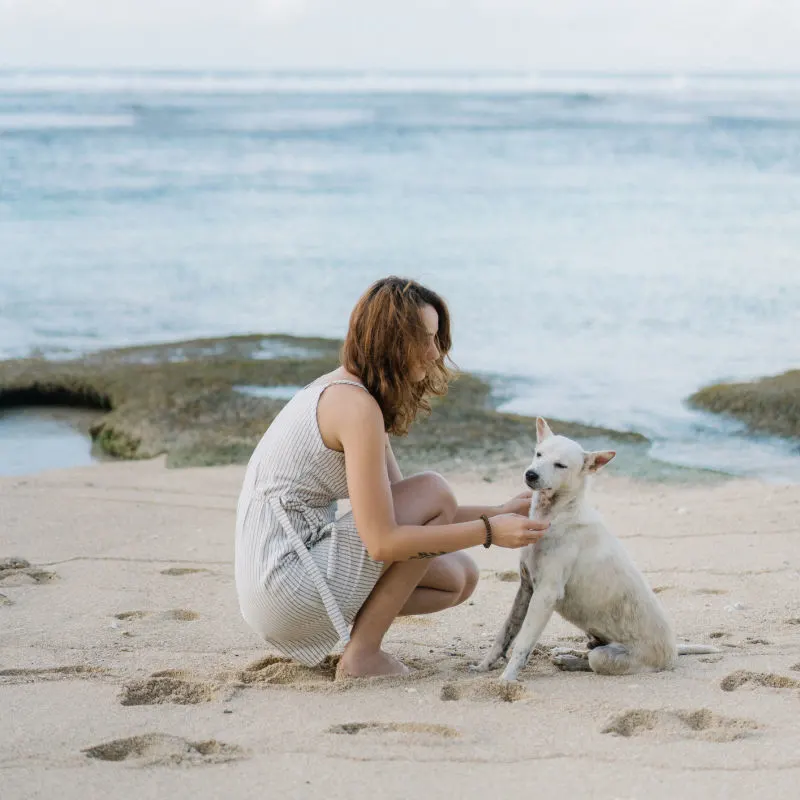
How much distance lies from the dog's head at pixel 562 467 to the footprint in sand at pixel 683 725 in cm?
88

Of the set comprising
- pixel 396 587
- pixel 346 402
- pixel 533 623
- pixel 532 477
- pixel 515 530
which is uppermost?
pixel 346 402

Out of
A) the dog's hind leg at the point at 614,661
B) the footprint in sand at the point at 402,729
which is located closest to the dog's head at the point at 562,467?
the dog's hind leg at the point at 614,661

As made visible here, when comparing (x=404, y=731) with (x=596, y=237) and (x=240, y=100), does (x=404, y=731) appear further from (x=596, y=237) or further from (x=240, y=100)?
(x=240, y=100)

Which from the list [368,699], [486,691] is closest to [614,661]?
[486,691]

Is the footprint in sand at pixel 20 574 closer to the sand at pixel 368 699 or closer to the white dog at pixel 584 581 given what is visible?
the sand at pixel 368 699

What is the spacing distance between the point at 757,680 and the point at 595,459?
97cm

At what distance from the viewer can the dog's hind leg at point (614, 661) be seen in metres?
4.19

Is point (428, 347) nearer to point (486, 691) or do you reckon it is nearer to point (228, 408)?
point (486, 691)

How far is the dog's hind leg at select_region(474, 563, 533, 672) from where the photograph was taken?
4312 millimetres

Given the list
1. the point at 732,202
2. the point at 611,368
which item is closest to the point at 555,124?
the point at 732,202

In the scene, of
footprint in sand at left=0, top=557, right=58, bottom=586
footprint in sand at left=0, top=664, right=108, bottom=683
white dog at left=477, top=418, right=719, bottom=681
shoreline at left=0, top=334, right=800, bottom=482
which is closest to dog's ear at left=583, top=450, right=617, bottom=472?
white dog at left=477, top=418, right=719, bottom=681

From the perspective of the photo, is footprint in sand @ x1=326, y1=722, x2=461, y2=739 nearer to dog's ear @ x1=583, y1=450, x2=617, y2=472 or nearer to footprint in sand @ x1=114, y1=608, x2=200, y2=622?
dog's ear @ x1=583, y1=450, x2=617, y2=472

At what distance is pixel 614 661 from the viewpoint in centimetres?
420

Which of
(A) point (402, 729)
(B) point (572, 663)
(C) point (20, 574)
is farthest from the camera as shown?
(C) point (20, 574)
